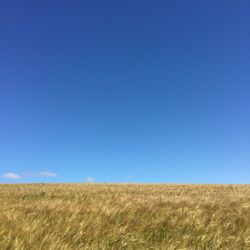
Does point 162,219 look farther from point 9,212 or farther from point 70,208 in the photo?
point 9,212

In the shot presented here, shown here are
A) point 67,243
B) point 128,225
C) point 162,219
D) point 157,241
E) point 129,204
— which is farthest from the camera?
point 129,204

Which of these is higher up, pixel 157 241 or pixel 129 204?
pixel 129 204

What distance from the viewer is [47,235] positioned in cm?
616

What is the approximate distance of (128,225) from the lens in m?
7.76

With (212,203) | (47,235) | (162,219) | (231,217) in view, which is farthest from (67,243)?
(212,203)

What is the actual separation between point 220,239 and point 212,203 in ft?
12.2

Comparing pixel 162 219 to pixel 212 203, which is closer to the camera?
pixel 162 219

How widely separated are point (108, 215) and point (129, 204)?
129cm

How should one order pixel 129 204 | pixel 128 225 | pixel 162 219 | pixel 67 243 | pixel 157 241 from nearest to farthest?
pixel 67 243, pixel 157 241, pixel 128 225, pixel 162 219, pixel 129 204

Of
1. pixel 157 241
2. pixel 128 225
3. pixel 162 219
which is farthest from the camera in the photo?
pixel 162 219

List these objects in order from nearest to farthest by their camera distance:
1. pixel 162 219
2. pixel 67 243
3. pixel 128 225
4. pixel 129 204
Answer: pixel 67 243 → pixel 128 225 → pixel 162 219 → pixel 129 204

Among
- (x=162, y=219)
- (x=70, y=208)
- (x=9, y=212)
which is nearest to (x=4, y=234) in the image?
(x=9, y=212)

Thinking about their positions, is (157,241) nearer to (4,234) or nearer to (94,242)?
(94,242)

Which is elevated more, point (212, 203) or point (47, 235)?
point (212, 203)
